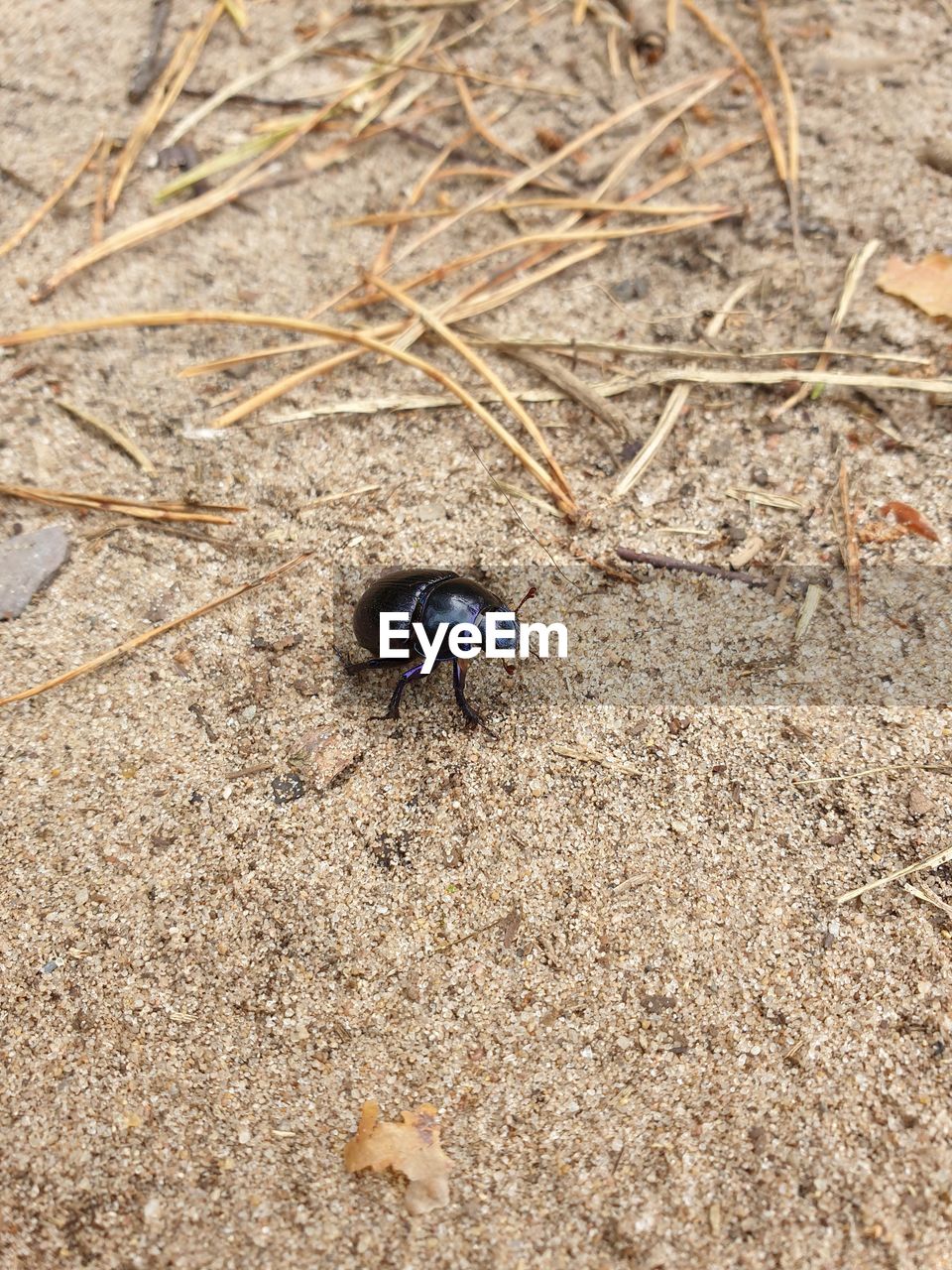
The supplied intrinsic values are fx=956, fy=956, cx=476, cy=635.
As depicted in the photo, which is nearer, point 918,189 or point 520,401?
point 520,401

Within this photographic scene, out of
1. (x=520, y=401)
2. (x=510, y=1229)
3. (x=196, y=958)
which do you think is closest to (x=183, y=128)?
(x=520, y=401)

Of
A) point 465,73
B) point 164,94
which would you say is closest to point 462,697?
point 465,73

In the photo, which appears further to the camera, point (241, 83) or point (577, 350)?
point (241, 83)

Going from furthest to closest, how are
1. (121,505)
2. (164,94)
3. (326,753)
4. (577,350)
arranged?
(164,94) < (577,350) < (121,505) < (326,753)

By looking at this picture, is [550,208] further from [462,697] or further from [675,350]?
[462,697]

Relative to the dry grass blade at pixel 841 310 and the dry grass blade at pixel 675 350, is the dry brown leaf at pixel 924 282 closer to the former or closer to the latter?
the dry grass blade at pixel 841 310

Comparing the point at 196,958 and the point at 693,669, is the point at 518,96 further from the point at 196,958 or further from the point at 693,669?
the point at 196,958

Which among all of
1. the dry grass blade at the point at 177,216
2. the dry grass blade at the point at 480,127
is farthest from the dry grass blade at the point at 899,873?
the dry grass blade at the point at 177,216

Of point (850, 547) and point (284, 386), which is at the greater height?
point (284, 386)
